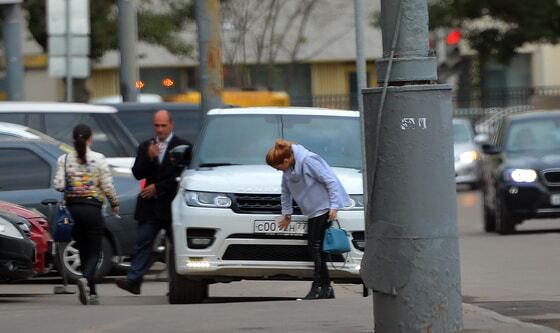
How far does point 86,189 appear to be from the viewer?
13578mm

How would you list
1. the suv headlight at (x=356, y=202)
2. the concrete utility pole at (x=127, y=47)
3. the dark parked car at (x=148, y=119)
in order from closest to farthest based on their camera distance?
the suv headlight at (x=356, y=202) → the dark parked car at (x=148, y=119) → the concrete utility pole at (x=127, y=47)

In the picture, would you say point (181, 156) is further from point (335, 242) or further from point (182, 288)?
point (335, 242)

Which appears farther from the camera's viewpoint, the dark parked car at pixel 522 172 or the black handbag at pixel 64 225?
the dark parked car at pixel 522 172

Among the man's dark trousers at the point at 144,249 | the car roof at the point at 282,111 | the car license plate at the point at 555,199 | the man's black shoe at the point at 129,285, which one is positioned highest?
the car roof at the point at 282,111

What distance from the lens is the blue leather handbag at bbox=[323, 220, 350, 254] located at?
40.7 ft

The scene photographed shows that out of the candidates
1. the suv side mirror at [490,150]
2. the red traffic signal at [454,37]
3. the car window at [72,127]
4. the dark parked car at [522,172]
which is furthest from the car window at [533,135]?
the red traffic signal at [454,37]

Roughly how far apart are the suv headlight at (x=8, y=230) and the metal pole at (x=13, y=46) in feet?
39.4

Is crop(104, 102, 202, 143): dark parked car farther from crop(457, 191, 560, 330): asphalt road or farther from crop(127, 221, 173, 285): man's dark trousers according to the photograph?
crop(127, 221, 173, 285): man's dark trousers

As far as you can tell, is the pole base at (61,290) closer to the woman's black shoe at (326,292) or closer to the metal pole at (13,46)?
the woman's black shoe at (326,292)

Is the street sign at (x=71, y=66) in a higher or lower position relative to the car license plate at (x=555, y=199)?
higher

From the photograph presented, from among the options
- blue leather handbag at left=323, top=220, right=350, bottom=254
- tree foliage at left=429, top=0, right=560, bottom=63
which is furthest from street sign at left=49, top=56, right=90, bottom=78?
tree foliage at left=429, top=0, right=560, bottom=63

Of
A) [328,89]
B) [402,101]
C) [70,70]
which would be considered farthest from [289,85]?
[402,101]

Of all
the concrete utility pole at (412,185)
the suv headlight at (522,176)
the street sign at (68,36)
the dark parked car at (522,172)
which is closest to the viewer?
the concrete utility pole at (412,185)

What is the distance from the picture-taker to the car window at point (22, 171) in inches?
638
